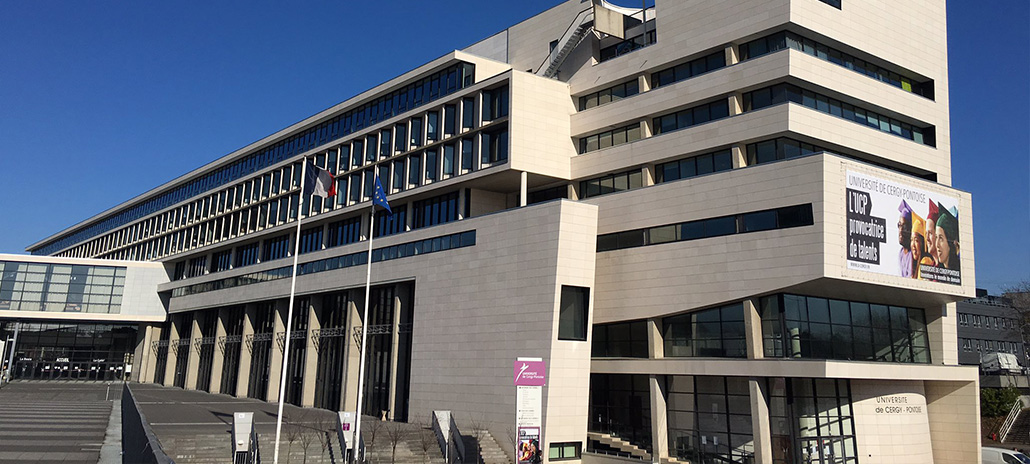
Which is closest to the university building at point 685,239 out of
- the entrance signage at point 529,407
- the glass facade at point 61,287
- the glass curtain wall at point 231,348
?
the entrance signage at point 529,407

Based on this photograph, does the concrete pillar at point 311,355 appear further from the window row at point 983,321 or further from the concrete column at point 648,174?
the window row at point 983,321

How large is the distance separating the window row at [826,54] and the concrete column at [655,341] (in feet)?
55.2

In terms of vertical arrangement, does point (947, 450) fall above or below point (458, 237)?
below

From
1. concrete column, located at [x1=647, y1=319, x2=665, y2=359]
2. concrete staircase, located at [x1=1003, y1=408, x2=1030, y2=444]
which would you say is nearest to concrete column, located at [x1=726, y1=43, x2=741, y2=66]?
concrete column, located at [x1=647, y1=319, x2=665, y2=359]

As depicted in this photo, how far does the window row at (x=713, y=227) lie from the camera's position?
38.9m

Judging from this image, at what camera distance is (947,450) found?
148 feet

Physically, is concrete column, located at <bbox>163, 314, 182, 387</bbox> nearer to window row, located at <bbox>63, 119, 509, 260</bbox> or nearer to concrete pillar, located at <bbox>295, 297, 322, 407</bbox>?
window row, located at <bbox>63, 119, 509, 260</bbox>

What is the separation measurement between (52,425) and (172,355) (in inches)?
2149

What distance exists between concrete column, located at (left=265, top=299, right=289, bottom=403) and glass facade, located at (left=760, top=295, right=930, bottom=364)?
46260mm

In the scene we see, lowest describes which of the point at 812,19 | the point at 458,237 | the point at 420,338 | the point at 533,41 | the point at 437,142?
the point at 420,338

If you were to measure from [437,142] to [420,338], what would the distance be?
554 inches

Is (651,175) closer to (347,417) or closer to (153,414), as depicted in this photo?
(347,417)

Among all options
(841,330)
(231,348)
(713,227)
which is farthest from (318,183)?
(231,348)

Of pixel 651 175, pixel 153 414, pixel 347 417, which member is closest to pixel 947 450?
pixel 651 175
